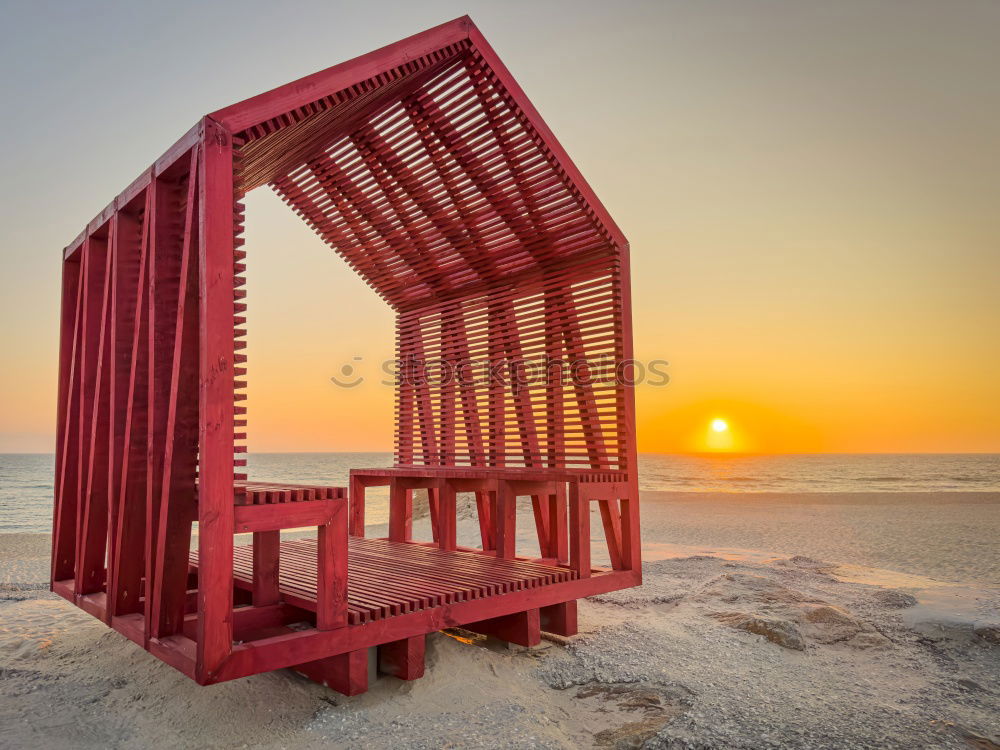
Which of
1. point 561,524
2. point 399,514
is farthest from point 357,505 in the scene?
point 561,524

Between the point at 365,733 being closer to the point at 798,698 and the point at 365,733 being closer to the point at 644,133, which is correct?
the point at 798,698

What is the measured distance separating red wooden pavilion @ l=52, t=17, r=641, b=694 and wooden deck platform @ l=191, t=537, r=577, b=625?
3 centimetres

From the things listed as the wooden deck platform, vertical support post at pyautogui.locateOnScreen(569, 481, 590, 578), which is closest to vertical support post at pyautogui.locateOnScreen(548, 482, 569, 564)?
the wooden deck platform

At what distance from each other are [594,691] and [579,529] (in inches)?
54.3

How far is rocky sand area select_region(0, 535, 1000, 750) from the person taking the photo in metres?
3.40

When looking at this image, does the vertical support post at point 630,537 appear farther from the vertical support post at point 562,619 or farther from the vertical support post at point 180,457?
the vertical support post at point 180,457

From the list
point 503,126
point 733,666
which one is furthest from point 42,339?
point 733,666

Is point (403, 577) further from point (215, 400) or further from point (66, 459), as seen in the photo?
point (66, 459)

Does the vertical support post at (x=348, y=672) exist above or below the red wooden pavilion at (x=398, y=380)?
below

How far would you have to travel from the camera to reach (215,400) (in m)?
3.16

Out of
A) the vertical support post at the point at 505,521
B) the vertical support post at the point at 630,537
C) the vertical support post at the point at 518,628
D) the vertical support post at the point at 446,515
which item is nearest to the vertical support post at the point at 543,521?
the vertical support post at the point at 505,521

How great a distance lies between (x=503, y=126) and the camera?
5.55 meters

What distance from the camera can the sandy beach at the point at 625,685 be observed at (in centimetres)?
342

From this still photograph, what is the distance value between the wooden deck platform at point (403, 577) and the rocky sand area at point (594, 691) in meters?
0.51
